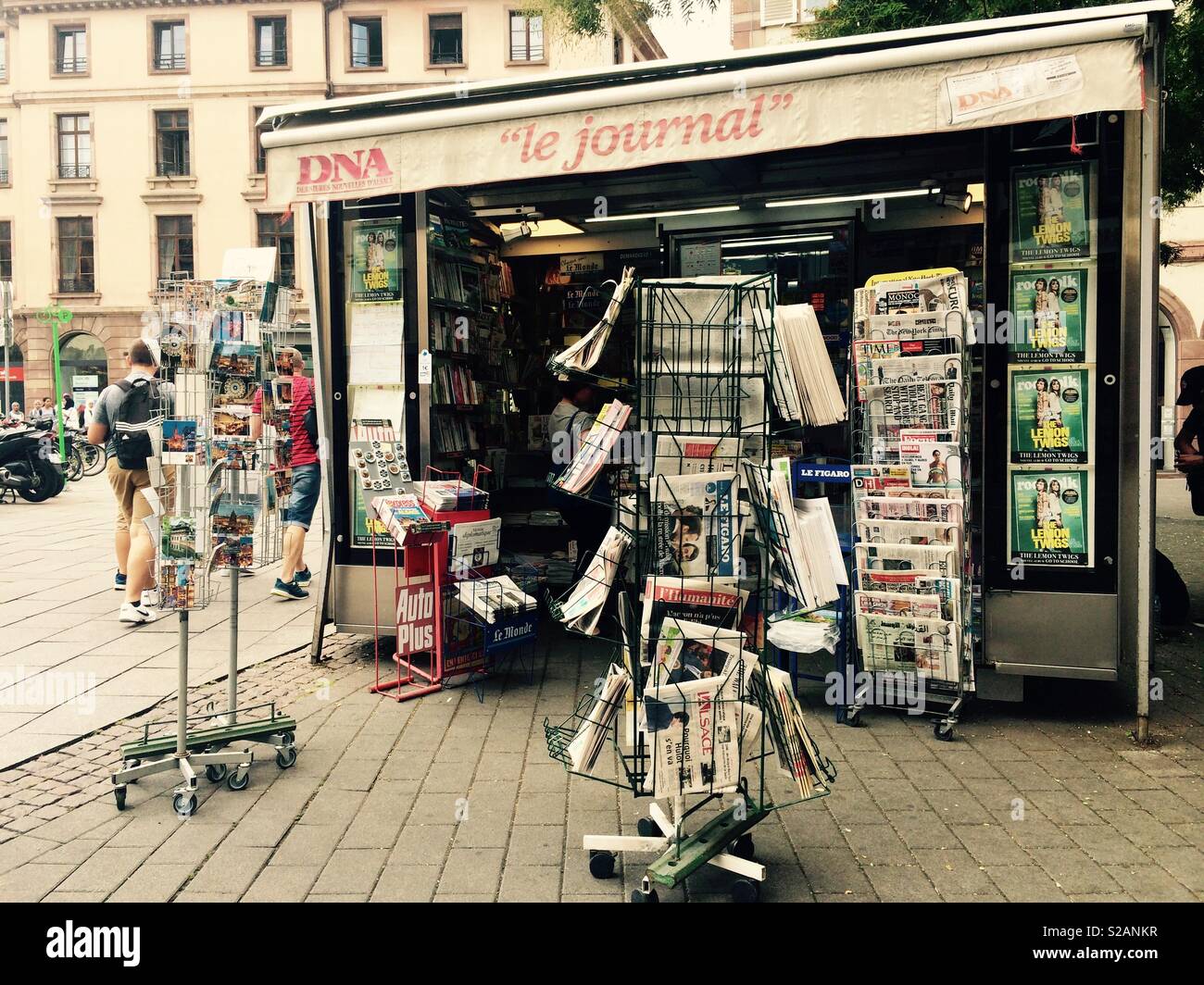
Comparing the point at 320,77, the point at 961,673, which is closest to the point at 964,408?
the point at 961,673

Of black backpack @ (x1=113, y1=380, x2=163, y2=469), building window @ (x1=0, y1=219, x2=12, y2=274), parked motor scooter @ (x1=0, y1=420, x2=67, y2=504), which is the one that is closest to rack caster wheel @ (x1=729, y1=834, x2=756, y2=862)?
black backpack @ (x1=113, y1=380, x2=163, y2=469)

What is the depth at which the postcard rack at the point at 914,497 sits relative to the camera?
5.00 meters

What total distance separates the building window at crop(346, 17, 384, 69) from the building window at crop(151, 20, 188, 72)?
5.68m

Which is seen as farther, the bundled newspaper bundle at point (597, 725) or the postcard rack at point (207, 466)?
the postcard rack at point (207, 466)

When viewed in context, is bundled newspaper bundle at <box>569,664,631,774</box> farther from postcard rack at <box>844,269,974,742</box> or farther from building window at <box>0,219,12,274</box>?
building window at <box>0,219,12,274</box>

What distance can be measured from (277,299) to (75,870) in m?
2.41

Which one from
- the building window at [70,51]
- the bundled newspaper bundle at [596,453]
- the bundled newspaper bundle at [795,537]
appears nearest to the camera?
the bundled newspaper bundle at [795,537]

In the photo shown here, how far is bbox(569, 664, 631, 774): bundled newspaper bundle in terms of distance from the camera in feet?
11.3

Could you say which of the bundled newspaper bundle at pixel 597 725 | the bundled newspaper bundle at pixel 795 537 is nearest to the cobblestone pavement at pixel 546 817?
the bundled newspaper bundle at pixel 597 725

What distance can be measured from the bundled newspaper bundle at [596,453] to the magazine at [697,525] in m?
0.33

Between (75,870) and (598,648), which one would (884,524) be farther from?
(75,870)

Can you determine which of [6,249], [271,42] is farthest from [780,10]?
[6,249]

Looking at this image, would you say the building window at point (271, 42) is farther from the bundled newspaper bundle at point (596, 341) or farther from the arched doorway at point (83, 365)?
the bundled newspaper bundle at point (596, 341)

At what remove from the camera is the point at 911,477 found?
5.12 meters
